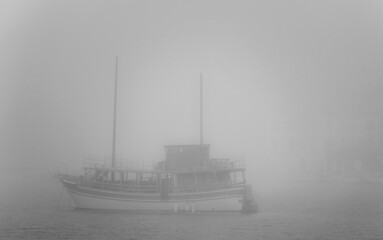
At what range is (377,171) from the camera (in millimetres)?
147625

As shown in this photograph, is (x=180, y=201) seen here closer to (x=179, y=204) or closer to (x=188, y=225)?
(x=179, y=204)

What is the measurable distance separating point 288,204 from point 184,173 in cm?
2873

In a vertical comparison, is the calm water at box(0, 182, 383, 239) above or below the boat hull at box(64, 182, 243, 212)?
below

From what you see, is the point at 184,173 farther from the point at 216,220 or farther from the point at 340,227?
the point at 340,227

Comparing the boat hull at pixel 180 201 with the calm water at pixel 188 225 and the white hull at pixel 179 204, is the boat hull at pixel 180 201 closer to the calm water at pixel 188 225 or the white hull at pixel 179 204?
the white hull at pixel 179 204

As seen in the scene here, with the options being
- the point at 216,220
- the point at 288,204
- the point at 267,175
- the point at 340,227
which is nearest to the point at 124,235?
the point at 216,220

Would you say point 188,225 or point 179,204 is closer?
point 188,225

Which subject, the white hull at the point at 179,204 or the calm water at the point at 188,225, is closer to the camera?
the calm water at the point at 188,225

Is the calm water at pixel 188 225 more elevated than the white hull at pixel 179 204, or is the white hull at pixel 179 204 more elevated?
the white hull at pixel 179 204

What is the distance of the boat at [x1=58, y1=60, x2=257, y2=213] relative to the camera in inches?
2184

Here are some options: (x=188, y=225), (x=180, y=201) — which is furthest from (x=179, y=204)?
(x=188, y=225)

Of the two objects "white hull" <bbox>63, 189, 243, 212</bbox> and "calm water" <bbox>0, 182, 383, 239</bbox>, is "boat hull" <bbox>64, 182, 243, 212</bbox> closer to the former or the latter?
"white hull" <bbox>63, 189, 243, 212</bbox>

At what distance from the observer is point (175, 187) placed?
2191 inches

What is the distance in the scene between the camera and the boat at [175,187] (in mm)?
55469
